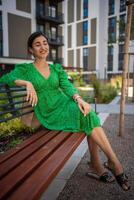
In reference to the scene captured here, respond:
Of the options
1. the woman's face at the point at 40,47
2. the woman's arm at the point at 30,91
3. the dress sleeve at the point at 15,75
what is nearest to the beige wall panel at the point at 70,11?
the woman's face at the point at 40,47

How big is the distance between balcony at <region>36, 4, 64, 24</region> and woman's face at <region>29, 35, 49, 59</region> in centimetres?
3216

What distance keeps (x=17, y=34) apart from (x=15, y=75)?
28.6m

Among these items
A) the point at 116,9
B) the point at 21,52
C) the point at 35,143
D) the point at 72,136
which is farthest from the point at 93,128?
the point at 116,9

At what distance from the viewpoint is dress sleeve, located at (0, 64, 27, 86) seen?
9.63 ft

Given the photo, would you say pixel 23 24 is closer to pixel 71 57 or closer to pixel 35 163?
pixel 71 57

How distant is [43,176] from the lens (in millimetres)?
1810

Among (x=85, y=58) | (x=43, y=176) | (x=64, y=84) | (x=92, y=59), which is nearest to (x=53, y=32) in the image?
(x=92, y=59)

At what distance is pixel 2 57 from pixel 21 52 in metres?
4.40

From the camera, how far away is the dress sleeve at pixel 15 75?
2935 millimetres

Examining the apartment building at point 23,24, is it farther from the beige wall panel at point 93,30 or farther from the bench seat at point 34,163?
the bench seat at point 34,163

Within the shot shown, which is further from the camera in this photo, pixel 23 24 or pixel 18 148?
pixel 23 24

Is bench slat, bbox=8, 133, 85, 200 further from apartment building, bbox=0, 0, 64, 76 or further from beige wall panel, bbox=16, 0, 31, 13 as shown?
beige wall panel, bbox=16, 0, 31, 13

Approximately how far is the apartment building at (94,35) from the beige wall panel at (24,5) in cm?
→ 1204

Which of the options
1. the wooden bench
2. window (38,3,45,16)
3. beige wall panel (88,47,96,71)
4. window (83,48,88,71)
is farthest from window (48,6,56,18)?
the wooden bench
